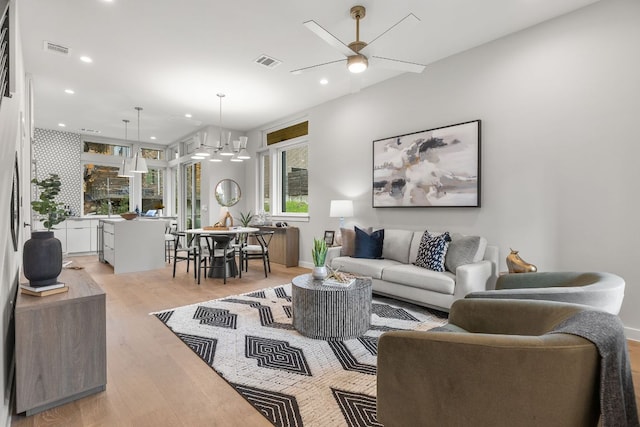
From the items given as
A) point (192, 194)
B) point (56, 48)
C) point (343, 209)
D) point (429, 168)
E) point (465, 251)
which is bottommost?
point (465, 251)

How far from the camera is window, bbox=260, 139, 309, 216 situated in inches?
257

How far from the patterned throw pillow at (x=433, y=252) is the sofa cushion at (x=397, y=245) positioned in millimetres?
345

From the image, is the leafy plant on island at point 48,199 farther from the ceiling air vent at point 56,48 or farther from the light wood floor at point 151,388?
the ceiling air vent at point 56,48

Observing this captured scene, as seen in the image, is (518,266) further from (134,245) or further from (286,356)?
(134,245)

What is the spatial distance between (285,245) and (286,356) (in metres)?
3.75

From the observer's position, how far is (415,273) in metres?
3.47

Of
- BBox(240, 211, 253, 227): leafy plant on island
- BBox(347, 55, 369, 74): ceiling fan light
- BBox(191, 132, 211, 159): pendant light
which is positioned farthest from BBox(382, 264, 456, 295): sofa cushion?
BBox(240, 211, 253, 227): leafy plant on island

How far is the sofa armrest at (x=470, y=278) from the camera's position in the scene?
3.10 m

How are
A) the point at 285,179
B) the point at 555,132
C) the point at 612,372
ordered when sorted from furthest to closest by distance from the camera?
1. the point at 285,179
2. the point at 555,132
3. the point at 612,372

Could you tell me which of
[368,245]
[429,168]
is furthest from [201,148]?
[429,168]

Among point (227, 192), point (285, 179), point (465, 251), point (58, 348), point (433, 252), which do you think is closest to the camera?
point (58, 348)

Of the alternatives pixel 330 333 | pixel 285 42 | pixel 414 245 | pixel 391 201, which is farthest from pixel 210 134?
pixel 330 333

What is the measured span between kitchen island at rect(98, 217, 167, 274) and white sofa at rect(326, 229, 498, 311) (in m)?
3.63

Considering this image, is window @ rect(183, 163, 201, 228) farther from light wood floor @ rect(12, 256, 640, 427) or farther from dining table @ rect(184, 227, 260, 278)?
light wood floor @ rect(12, 256, 640, 427)
